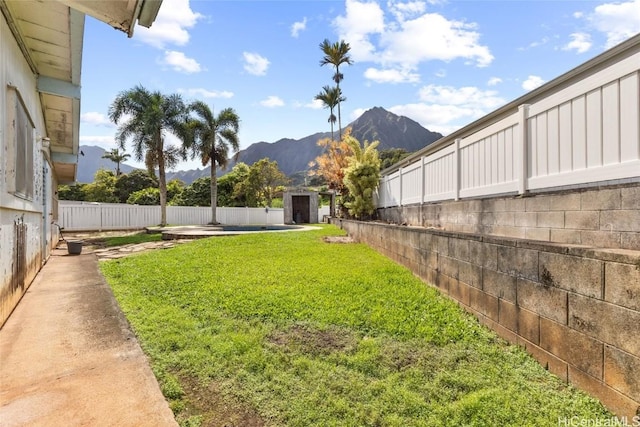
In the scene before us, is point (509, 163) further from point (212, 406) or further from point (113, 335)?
point (113, 335)

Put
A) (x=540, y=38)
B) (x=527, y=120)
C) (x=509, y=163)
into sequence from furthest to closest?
(x=540, y=38)
(x=509, y=163)
(x=527, y=120)

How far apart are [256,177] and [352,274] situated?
88.4 feet

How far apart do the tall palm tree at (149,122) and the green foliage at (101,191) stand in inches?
820

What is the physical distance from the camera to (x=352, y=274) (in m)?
4.88

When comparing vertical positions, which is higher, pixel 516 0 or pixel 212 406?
pixel 516 0

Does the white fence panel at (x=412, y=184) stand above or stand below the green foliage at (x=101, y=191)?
below

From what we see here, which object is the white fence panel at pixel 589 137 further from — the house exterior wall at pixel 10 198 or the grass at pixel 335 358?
the house exterior wall at pixel 10 198

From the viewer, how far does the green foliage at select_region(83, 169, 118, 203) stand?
35375 millimetres

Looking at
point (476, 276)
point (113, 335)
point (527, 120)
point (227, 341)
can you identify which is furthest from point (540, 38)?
point (113, 335)

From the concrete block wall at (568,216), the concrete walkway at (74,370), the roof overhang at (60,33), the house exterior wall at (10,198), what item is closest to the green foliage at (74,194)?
the roof overhang at (60,33)

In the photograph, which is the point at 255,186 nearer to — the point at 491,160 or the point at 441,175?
the point at 441,175

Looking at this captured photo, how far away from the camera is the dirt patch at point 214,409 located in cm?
188

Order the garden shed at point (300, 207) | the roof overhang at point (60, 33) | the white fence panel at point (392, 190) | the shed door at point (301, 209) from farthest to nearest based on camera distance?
1. the shed door at point (301, 209)
2. the garden shed at point (300, 207)
3. the white fence panel at point (392, 190)
4. the roof overhang at point (60, 33)

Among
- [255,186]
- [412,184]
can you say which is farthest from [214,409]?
[255,186]
